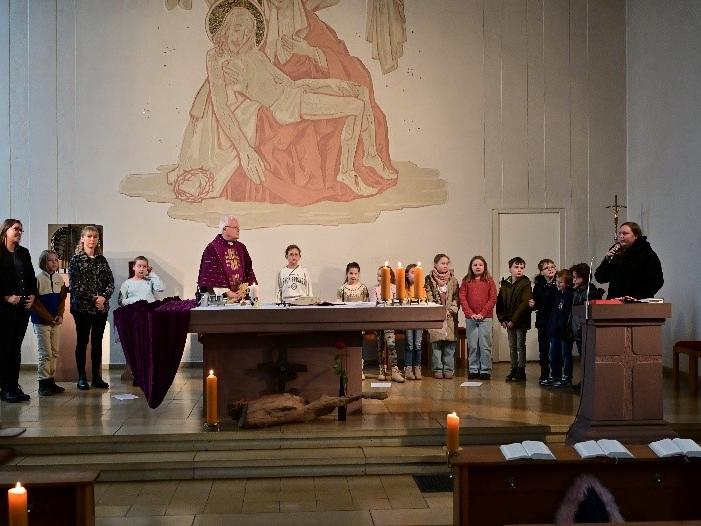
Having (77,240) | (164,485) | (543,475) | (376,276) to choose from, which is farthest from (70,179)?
(543,475)

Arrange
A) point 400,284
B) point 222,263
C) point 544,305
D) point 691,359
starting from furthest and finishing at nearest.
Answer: point 544,305, point 691,359, point 222,263, point 400,284

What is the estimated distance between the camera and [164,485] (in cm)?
648

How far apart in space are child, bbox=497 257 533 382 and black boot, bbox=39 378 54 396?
531cm

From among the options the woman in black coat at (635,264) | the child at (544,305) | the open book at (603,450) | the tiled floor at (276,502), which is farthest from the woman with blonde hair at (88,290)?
the open book at (603,450)

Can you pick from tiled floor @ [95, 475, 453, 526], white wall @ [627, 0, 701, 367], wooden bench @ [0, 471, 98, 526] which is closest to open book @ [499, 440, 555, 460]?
tiled floor @ [95, 475, 453, 526]

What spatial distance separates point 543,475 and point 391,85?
28.8ft

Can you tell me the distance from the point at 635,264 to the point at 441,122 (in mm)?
5186

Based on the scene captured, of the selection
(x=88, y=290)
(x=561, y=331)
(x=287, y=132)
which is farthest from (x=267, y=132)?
(x=561, y=331)

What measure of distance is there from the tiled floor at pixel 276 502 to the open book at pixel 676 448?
1592mm

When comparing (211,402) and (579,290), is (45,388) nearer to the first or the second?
(211,402)

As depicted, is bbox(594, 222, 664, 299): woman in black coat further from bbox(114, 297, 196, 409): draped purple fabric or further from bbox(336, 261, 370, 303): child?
bbox(114, 297, 196, 409): draped purple fabric

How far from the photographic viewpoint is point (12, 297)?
332 inches

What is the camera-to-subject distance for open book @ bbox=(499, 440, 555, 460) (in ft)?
13.9

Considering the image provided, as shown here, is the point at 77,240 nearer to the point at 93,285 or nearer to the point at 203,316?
the point at 93,285
